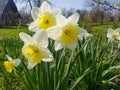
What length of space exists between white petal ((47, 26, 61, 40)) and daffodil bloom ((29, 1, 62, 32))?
0.06 meters

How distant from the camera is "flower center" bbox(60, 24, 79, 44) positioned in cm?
188

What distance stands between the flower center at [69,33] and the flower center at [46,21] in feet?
0.45

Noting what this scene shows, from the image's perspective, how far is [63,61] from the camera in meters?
2.60

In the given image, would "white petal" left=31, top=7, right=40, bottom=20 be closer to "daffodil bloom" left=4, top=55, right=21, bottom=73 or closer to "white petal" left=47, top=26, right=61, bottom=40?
"white petal" left=47, top=26, right=61, bottom=40

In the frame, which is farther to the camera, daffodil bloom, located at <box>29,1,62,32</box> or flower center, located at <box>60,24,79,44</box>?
daffodil bloom, located at <box>29,1,62,32</box>

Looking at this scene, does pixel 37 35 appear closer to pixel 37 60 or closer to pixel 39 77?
pixel 37 60

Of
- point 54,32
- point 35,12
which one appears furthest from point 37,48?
point 35,12

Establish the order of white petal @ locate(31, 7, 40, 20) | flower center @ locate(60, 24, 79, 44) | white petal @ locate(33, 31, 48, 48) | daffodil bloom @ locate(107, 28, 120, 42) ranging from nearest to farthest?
1. flower center @ locate(60, 24, 79, 44)
2. white petal @ locate(33, 31, 48, 48)
3. white petal @ locate(31, 7, 40, 20)
4. daffodil bloom @ locate(107, 28, 120, 42)

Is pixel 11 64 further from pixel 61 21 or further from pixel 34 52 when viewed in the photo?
pixel 61 21

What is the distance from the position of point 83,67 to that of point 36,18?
1.33 m

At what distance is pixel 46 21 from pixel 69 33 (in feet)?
0.67

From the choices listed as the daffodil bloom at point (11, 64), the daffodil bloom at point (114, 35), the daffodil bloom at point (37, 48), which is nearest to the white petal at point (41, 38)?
the daffodil bloom at point (37, 48)

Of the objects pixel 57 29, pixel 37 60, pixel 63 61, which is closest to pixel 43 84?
pixel 63 61

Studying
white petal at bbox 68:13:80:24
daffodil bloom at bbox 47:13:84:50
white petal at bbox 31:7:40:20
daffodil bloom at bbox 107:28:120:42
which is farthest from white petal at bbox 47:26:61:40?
daffodil bloom at bbox 107:28:120:42
